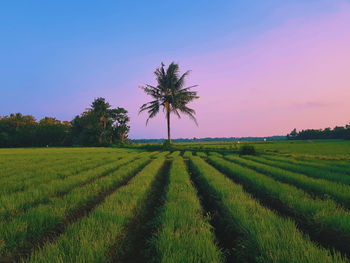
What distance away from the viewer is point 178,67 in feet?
97.2

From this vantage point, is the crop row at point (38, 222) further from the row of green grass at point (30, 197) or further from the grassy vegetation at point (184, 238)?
the grassy vegetation at point (184, 238)

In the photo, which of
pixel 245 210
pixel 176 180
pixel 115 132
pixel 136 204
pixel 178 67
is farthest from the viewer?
pixel 115 132

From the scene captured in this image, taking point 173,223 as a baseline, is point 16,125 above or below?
above

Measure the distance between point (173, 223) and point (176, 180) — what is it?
4259 mm

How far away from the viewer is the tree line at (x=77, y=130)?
2344 inches

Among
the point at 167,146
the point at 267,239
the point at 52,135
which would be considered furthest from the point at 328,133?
the point at 52,135

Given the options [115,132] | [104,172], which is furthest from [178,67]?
[115,132]

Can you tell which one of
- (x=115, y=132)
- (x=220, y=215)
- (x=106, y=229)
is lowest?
(x=220, y=215)

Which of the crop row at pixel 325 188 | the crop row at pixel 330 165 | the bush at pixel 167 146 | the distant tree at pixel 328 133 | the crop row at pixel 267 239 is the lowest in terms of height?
the crop row at pixel 330 165

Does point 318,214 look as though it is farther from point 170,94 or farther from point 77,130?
point 77,130

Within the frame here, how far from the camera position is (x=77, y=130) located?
219ft

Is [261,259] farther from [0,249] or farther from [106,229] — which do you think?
[0,249]

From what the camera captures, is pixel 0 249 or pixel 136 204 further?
pixel 136 204

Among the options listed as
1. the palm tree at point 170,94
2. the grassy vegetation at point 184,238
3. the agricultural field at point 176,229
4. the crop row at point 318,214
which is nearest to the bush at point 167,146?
the palm tree at point 170,94
